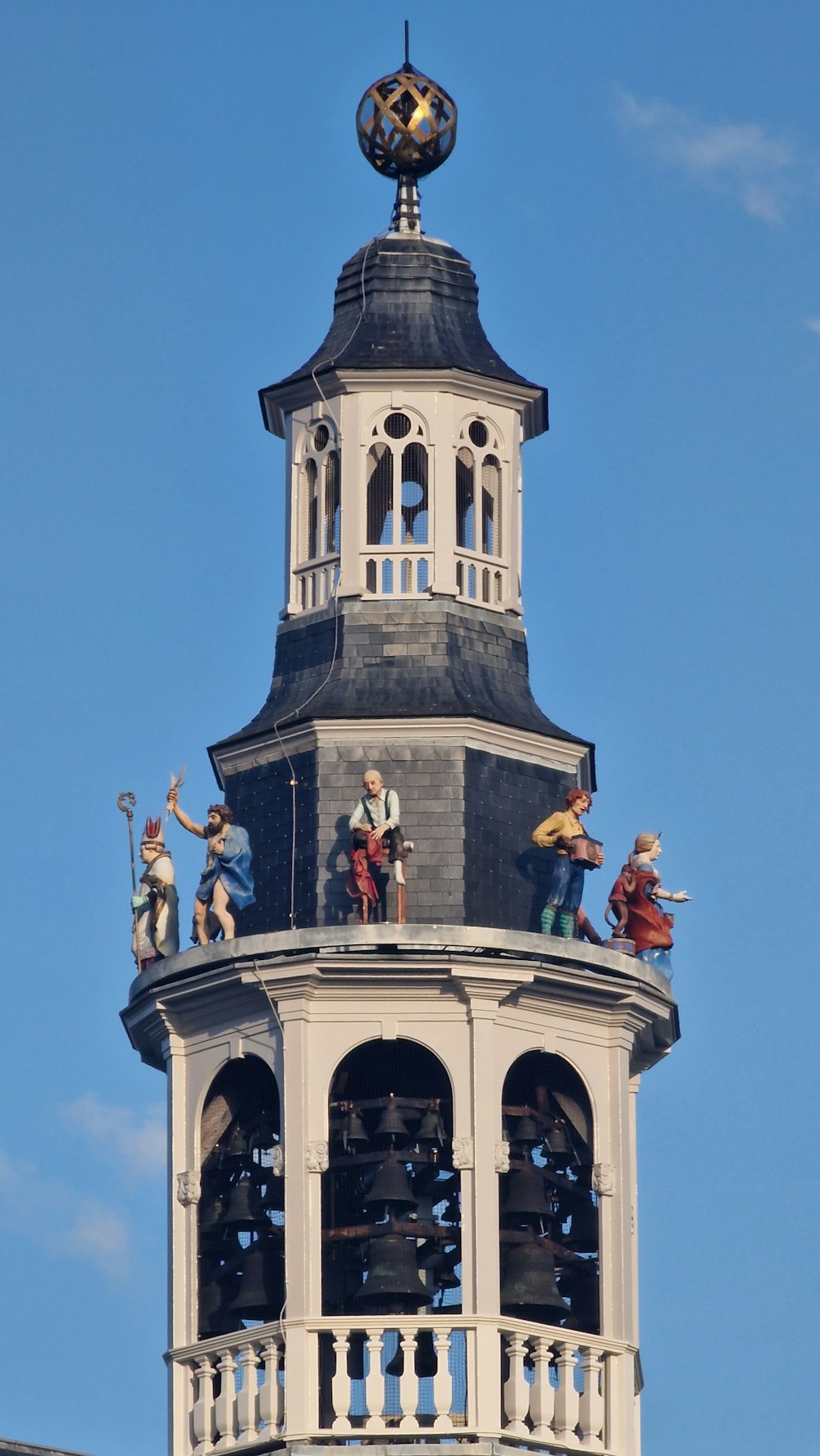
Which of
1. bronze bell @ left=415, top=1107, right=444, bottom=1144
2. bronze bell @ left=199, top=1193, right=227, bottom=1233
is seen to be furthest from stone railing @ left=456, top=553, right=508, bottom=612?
bronze bell @ left=199, top=1193, right=227, bottom=1233

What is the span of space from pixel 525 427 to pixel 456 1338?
13.6 meters

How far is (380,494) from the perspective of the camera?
288 feet

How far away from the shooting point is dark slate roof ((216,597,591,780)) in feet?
282

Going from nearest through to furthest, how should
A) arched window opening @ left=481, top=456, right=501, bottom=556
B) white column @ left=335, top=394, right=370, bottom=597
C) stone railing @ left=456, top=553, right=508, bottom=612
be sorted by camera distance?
1. white column @ left=335, top=394, right=370, bottom=597
2. stone railing @ left=456, top=553, right=508, bottom=612
3. arched window opening @ left=481, top=456, right=501, bottom=556

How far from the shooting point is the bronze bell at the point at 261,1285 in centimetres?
8306

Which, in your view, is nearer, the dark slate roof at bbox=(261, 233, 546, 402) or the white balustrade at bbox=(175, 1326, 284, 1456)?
the white balustrade at bbox=(175, 1326, 284, 1456)

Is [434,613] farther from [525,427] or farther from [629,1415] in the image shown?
[629,1415]

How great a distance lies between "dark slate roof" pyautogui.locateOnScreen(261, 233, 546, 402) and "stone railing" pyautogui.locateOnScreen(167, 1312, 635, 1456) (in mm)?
13374

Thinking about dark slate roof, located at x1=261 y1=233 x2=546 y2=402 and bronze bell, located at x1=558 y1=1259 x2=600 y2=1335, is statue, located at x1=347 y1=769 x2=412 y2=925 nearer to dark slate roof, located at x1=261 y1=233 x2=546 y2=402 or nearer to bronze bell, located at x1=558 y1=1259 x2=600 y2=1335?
bronze bell, located at x1=558 y1=1259 x2=600 y2=1335

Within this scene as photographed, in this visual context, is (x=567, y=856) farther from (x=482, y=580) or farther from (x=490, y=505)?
(x=490, y=505)

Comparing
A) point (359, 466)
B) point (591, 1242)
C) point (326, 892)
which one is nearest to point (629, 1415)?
point (591, 1242)

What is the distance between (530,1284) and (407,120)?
55.2ft

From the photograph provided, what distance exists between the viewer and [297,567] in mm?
88375

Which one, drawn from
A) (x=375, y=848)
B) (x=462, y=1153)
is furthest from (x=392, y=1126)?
(x=375, y=848)
